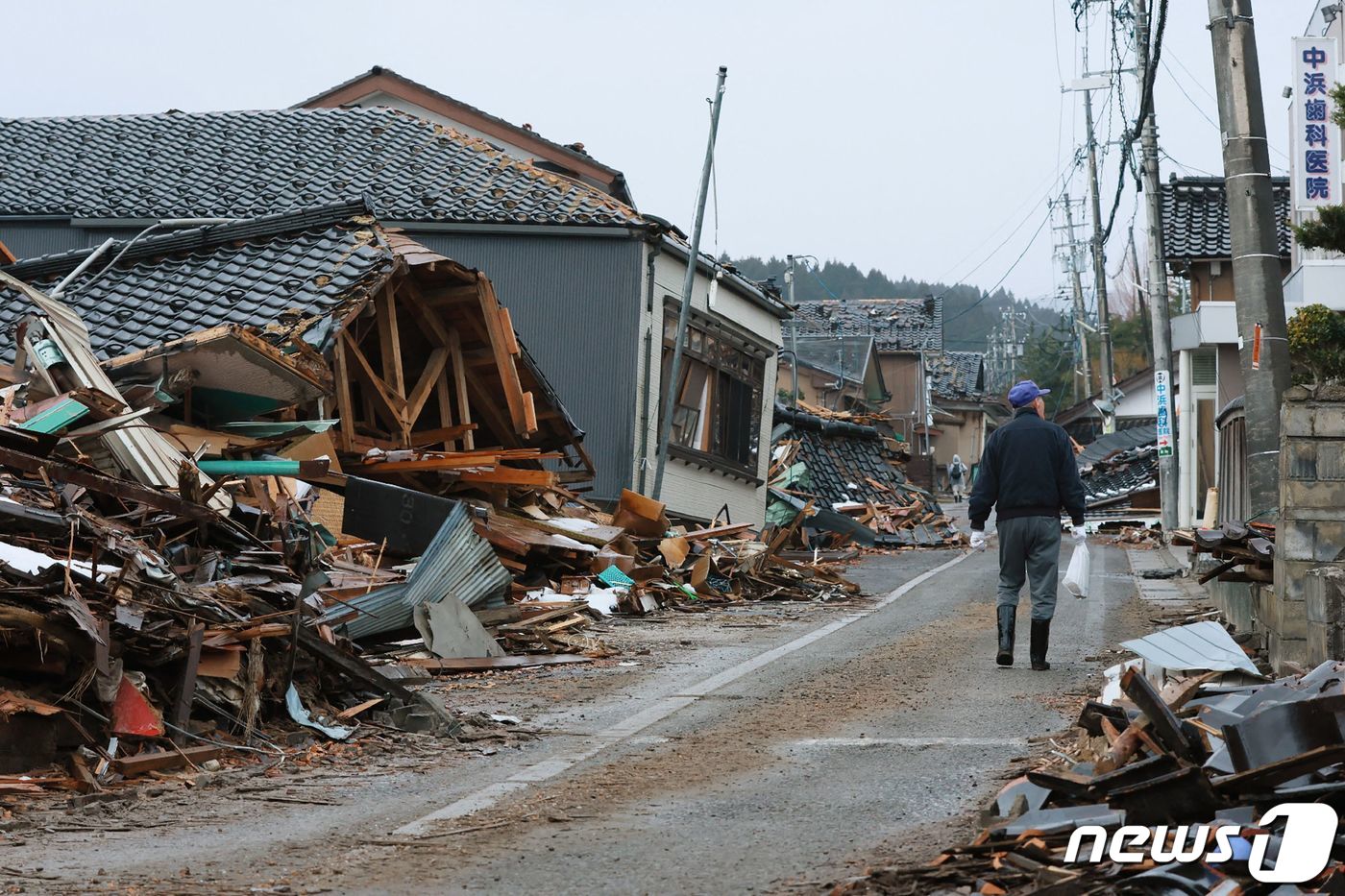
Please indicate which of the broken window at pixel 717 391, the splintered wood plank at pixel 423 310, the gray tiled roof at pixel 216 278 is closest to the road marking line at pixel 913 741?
the gray tiled roof at pixel 216 278

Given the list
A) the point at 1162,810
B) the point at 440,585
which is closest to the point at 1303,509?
the point at 1162,810

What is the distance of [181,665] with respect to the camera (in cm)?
746

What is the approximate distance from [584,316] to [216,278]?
8.11 m

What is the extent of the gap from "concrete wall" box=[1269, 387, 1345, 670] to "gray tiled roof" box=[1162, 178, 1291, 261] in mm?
24075

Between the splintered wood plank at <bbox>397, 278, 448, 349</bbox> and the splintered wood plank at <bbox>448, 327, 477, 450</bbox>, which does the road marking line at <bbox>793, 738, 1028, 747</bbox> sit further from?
the splintered wood plank at <bbox>448, 327, 477, 450</bbox>

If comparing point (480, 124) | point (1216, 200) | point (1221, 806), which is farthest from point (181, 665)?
point (1216, 200)

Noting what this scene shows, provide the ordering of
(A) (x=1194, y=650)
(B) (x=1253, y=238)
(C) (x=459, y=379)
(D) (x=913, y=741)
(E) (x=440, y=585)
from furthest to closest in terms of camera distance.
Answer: (C) (x=459, y=379), (B) (x=1253, y=238), (E) (x=440, y=585), (A) (x=1194, y=650), (D) (x=913, y=741)

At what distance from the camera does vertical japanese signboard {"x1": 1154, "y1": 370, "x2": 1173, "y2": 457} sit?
28.5 m

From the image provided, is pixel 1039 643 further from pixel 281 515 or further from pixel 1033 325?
pixel 1033 325

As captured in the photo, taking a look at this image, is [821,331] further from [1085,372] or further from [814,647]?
[814,647]

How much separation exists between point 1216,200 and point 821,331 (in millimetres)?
38620

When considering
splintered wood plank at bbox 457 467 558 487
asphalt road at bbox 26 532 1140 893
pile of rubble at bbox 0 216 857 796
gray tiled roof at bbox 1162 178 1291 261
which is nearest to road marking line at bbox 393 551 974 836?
asphalt road at bbox 26 532 1140 893

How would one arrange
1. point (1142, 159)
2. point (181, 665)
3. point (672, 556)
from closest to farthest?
1. point (181, 665)
2. point (672, 556)
3. point (1142, 159)

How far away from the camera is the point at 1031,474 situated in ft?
35.3
